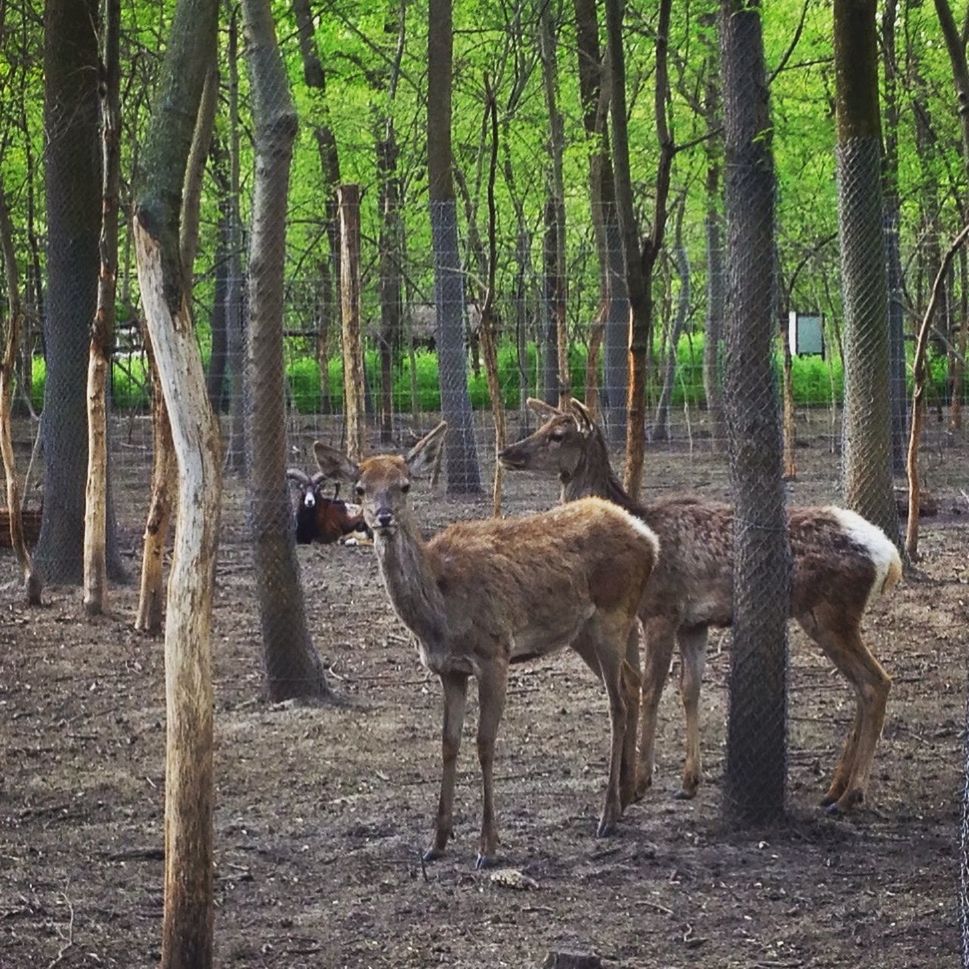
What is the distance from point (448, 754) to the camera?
24.0 feet

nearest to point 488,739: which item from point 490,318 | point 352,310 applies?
point 490,318

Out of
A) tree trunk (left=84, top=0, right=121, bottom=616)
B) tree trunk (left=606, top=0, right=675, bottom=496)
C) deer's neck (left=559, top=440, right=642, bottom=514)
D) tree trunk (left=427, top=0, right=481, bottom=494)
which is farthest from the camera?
tree trunk (left=427, top=0, right=481, bottom=494)

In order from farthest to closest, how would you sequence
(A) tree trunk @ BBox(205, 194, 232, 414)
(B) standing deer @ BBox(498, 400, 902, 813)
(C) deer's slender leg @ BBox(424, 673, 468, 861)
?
(A) tree trunk @ BBox(205, 194, 232, 414), (B) standing deer @ BBox(498, 400, 902, 813), (C) deer's slender leg @ BBox(424, 673, 468, 861)

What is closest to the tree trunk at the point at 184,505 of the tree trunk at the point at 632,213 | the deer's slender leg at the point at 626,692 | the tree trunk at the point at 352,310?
the deer's slender leg at the point at 626,692

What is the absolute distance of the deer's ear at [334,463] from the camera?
7734 mm

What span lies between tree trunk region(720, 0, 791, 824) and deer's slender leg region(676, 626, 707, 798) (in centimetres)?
79

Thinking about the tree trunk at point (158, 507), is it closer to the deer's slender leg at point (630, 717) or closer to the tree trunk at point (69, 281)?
the tree trunk at point (69, 281)

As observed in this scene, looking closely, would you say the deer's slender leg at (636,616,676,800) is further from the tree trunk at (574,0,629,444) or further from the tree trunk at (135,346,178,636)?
the tree trunk at (574,0,629,444)

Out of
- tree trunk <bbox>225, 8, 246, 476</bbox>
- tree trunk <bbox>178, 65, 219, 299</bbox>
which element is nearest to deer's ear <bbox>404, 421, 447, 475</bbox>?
tree trunk <bbox>178, 65, 219, 299</bbox>

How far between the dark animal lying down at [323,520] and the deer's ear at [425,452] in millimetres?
8617

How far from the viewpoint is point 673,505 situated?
28.9 feet

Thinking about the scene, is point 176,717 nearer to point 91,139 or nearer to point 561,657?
point 561,657

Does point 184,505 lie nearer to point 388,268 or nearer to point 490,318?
point 490,318

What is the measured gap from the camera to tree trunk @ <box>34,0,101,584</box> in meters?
13.8
